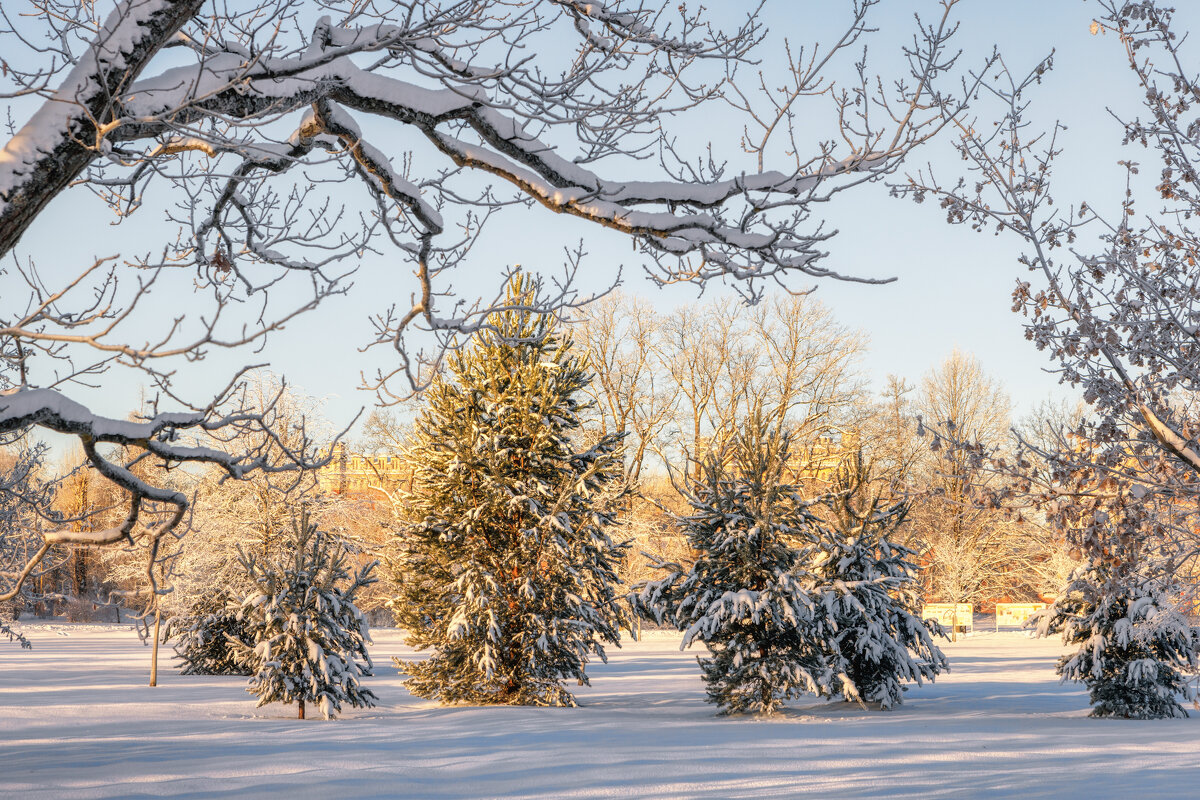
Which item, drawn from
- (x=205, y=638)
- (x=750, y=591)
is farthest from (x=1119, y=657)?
(x=205, y=638)

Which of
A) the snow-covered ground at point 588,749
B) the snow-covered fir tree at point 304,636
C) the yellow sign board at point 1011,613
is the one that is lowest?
the yellow sign board at point 1011,613

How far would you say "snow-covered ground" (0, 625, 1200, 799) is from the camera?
872cm

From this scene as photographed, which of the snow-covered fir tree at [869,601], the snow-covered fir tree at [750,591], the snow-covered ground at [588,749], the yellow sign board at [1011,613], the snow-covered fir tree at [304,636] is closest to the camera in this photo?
the snow-covered ground at [588,749]

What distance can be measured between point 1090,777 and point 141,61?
966cm

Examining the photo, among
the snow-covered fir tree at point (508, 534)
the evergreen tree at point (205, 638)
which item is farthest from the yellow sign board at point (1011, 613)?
the evergreen tree at point (205, 638)

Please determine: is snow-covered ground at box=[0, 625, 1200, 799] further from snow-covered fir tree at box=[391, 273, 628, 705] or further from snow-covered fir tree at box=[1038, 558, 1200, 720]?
snow-covered fir tree at box=[391, 273, 628, 705]

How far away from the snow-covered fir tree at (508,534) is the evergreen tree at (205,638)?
877 centimetres

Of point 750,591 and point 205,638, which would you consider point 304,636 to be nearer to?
point 750,591

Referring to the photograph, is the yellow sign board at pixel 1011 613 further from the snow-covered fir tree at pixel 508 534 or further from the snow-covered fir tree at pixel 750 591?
the snow-covered fir tree at pixel 508 534

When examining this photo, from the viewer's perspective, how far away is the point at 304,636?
14.3 meters

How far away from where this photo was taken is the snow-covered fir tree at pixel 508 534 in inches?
603

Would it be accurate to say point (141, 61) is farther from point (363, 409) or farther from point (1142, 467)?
point (1142, 467)

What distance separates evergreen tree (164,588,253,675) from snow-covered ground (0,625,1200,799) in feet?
13.1

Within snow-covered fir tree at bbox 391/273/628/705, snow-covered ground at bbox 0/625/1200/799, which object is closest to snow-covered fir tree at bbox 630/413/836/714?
snow-covered ground at bbox 0/625/1200/799
